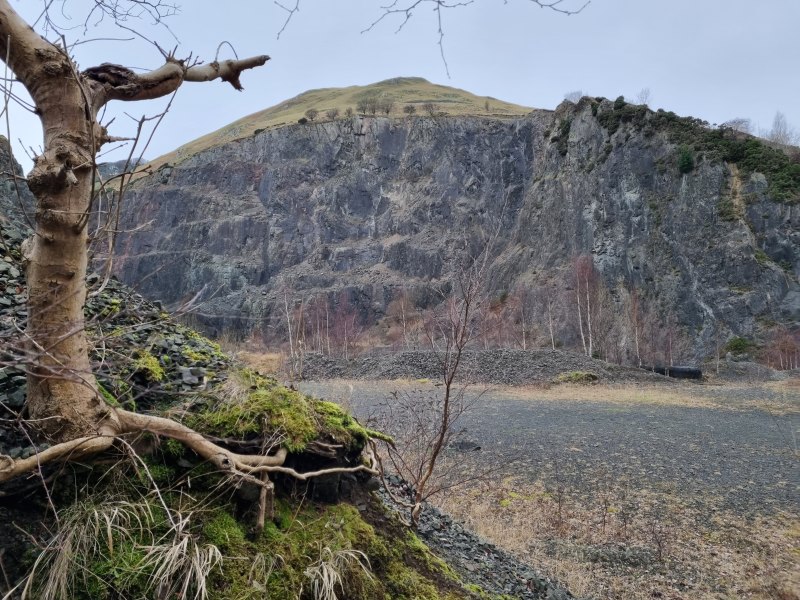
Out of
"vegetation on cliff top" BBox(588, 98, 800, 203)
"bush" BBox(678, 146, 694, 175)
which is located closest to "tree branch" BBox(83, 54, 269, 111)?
"vegetation on cliff top" BBox(588, 98, 800, 203)

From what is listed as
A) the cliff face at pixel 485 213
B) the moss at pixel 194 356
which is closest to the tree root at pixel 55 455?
the moss at pixel 194 356

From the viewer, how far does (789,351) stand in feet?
97.3

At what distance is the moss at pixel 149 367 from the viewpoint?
330 centimetres

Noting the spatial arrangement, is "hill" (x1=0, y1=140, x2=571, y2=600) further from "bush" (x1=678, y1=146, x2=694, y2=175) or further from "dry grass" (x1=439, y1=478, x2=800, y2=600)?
"bush" (x1=678, y1=146, x2=694, y2=175)

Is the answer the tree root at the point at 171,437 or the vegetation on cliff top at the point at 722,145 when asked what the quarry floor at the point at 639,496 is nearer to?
the tree root at the point at 171,437

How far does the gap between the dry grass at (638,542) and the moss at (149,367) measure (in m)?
4.31

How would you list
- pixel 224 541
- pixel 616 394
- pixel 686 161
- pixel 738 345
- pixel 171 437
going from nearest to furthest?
pixel 224 541 → pixel 171 437 → pixel 616 394 → pixel 738 345 → pixel 686 161

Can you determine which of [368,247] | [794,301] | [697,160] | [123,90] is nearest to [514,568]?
[123,90]

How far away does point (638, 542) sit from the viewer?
6.40m

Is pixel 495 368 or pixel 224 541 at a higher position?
pixel 224 541

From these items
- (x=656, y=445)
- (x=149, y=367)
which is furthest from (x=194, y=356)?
(x=656, y=445)

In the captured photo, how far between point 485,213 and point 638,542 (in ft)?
176

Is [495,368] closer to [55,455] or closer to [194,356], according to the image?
[194,356]

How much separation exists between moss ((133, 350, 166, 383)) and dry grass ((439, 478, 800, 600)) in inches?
170
